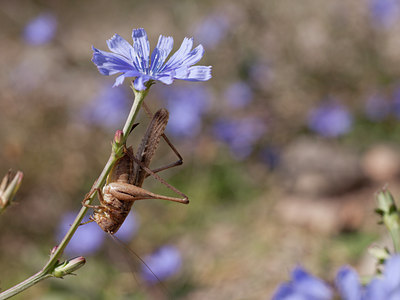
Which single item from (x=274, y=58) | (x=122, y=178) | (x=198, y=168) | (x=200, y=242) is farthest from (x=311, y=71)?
(x=122, y=178)

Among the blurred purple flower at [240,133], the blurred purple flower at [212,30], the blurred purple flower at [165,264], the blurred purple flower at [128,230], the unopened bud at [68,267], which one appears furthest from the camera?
the blurred purple flower at [212,30]

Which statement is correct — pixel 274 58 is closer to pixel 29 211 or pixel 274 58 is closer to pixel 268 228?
pixel 268 228

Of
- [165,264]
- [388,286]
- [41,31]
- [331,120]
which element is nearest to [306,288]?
[388,286]

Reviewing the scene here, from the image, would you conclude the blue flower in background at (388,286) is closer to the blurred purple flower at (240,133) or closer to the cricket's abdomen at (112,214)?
the cricket's abdomen at (112,214)

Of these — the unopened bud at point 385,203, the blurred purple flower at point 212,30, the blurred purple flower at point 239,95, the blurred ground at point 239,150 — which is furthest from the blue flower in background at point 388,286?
the blurred purple flower at point 212,30

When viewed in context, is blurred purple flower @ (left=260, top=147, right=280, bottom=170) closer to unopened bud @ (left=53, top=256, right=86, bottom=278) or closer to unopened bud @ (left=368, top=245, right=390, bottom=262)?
unopened bud @ (left=368, top=245, right=390, bottom=262)
